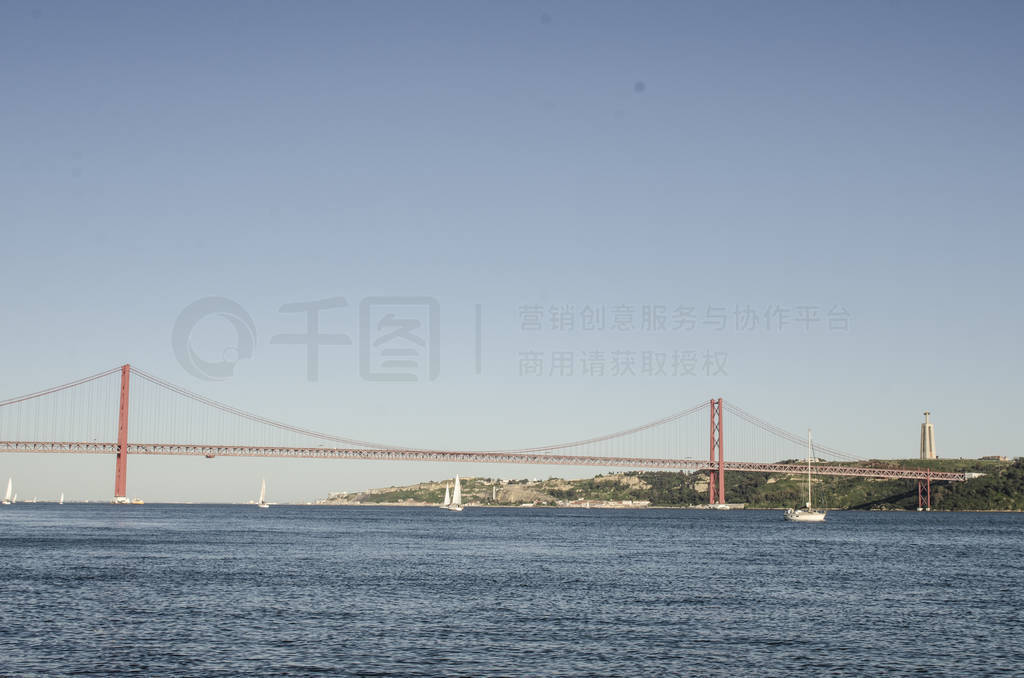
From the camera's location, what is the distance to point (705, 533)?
→ 9156cm

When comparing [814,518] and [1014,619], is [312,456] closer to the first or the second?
[814,518]

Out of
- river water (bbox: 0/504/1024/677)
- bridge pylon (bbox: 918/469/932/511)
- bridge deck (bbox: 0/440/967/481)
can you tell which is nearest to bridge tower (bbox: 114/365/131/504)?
bridge deck (bbox: 0/440/967/481)

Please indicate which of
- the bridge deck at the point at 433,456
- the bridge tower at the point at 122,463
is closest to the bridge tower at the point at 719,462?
the bridge deck at the point at 433,456

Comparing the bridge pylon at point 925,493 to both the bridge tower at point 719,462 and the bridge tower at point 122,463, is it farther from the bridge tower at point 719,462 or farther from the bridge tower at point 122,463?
the bridge tower at point 122,463

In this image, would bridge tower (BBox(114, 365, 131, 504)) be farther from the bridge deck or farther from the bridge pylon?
the bridge pylon

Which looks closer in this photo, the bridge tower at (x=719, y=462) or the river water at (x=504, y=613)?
the river water at (x=504, y=613)

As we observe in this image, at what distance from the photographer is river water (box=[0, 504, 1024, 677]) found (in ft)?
80.5

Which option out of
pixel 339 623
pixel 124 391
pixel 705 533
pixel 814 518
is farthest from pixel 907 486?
pixel 339 623

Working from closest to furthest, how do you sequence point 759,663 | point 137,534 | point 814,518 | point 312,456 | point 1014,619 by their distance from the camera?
Answer: point 759,663
point 1014,619
point 137,534
point 814,518
point 312,456

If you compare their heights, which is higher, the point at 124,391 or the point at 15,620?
the point at 124,391

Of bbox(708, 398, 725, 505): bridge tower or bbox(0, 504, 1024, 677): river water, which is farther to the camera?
bbox(708, 398, 725, 505): bridge tower

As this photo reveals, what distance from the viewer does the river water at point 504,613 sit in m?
24.5

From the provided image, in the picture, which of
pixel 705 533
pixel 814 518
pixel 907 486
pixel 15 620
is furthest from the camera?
pixel 907 486

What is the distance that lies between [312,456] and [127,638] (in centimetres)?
11003
